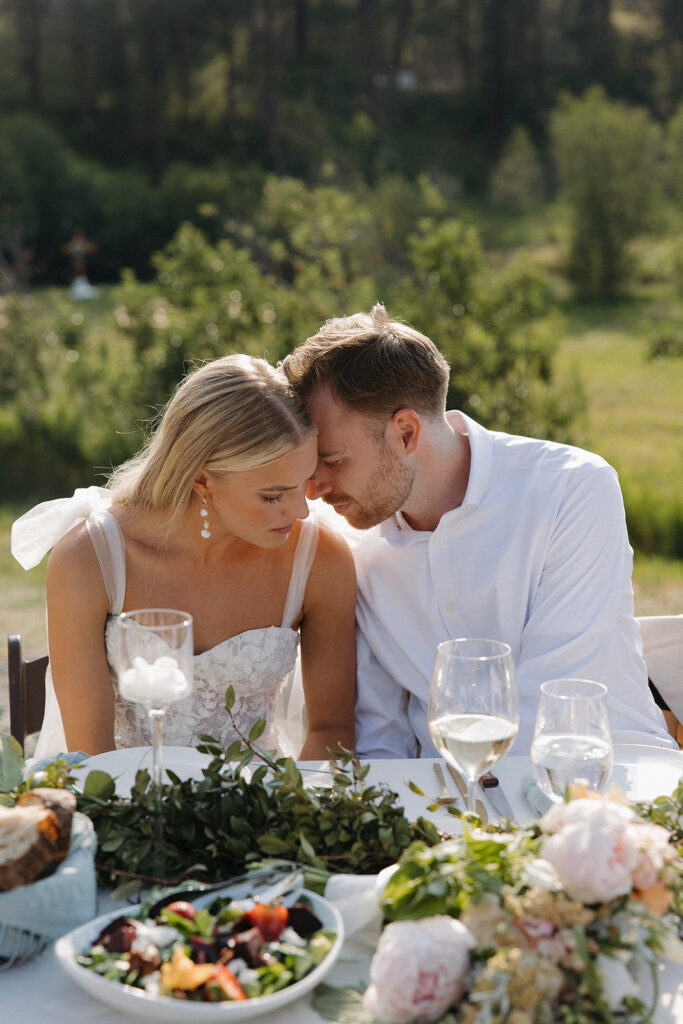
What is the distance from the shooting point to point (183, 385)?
2354mm

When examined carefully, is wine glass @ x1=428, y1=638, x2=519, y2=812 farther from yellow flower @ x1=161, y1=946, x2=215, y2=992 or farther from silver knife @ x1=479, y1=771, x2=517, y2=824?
yellow flower @ x1=161, y1=946, x2=215, y2=992

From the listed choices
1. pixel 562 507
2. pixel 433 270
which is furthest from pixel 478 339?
pixel 562 507

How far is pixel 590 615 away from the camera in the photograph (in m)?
2.33

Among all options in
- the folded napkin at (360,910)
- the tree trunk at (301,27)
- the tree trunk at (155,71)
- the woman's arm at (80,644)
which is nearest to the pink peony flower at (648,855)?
the folded napkin at (360,910)

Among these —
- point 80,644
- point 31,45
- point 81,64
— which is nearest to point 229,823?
point 80,644

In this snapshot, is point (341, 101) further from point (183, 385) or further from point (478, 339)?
point (183, 385)

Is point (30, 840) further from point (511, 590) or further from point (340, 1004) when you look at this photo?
point (511, 590)

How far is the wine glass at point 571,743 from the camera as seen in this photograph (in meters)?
1.31

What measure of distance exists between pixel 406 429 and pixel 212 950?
1470 millimetres

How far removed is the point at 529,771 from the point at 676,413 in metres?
10.2

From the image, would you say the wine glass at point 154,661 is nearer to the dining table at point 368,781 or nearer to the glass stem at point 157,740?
the glass stem at point 157,740

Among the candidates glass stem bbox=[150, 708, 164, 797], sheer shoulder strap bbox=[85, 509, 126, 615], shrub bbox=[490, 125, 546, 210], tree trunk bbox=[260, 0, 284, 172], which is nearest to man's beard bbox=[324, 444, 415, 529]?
sheer shoulder strap bbox=[85, 509, 126, 615]

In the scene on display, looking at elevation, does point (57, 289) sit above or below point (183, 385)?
below

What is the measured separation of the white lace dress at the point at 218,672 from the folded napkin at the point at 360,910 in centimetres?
109
